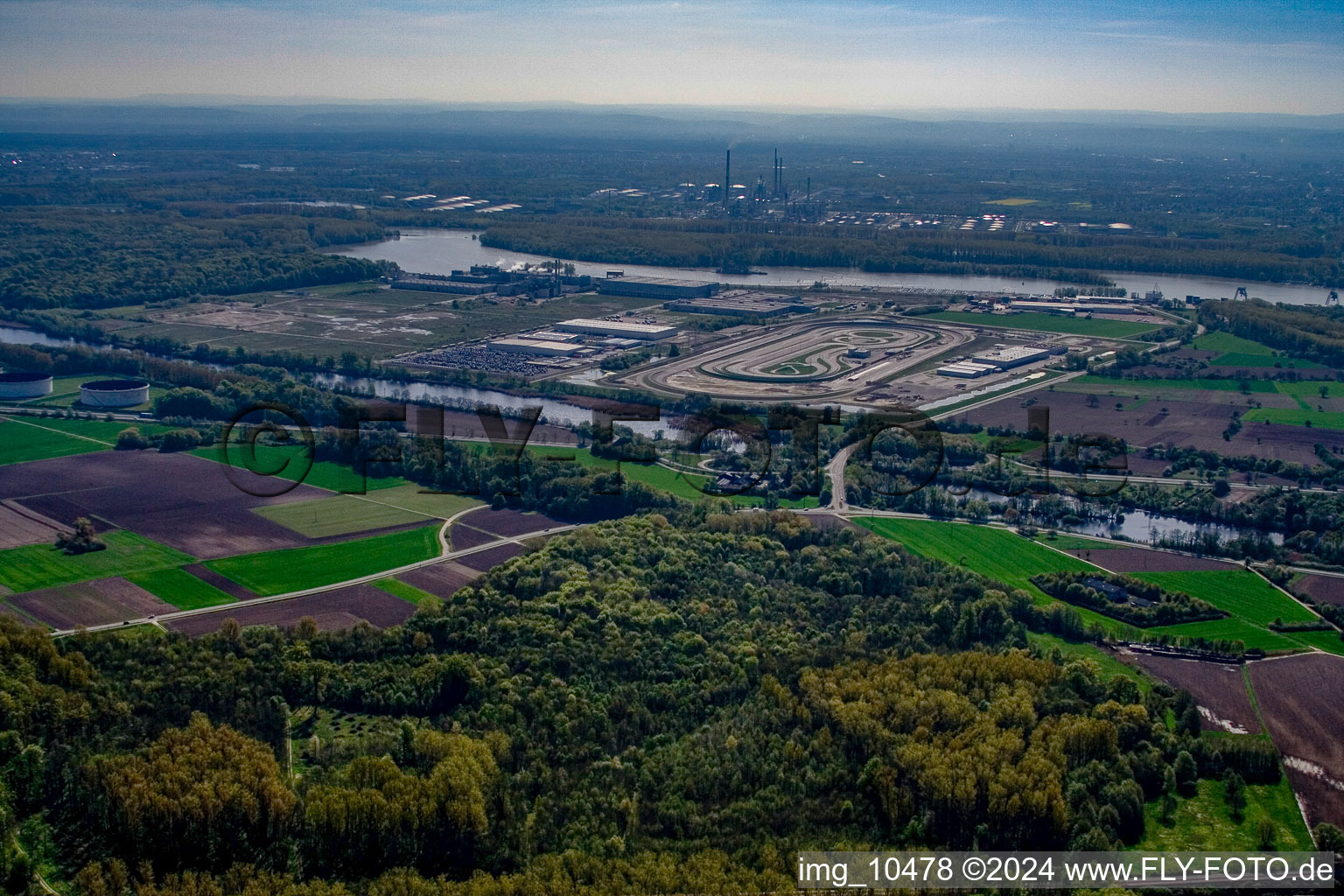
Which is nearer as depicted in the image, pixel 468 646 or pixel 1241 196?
pixel 468 646

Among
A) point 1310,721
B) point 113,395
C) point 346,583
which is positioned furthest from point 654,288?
point 1310,721

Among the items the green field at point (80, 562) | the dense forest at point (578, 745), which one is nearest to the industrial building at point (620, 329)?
the green field at point (80, 562)

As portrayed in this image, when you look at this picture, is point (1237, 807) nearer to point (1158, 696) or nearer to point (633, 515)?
point (1158, 696)

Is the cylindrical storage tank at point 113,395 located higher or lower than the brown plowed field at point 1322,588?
higher

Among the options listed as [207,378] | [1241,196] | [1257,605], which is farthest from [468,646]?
[1241,196]

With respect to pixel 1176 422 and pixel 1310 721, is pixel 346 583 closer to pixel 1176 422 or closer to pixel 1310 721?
pixel 1310 721

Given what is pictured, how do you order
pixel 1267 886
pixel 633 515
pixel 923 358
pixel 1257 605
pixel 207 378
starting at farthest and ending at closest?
Result: pixel 923 358
pixel 207 378
pixel 633 515
pixel 1257 605
pixel 1267 886

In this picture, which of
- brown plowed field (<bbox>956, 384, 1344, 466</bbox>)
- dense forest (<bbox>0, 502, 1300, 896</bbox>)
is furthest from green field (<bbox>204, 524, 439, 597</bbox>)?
brown plowed field (<bbox>956, 384, 1344, 466</bbox>)

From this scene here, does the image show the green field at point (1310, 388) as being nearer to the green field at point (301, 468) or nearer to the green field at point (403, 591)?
the green field at point (301, 468)
